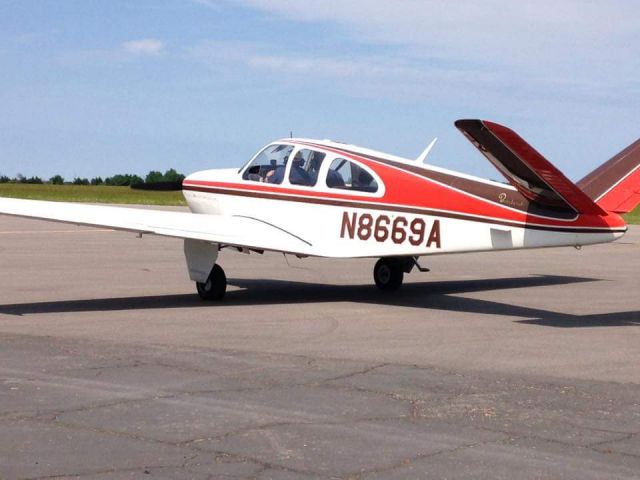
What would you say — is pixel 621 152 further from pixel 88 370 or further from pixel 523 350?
pixel 88 370

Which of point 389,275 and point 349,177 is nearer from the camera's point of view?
point 349,177

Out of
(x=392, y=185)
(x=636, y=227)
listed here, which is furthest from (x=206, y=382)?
(x=636, y=227)

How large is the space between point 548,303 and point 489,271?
5563mm

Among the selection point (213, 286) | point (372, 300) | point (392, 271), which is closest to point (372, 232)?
point (372, 300)

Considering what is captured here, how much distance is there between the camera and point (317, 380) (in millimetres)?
9352

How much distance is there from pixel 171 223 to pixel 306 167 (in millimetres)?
2287

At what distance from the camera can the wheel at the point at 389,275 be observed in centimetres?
1725

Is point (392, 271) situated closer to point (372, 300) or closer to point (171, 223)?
point (372, 300)

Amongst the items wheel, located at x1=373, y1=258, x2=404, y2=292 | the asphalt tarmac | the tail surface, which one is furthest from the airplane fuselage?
wheel, located at x1=373, y1=258, x2=404, y2=292

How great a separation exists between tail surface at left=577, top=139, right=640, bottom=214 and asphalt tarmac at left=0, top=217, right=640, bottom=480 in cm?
149

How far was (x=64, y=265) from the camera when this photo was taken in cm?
2116

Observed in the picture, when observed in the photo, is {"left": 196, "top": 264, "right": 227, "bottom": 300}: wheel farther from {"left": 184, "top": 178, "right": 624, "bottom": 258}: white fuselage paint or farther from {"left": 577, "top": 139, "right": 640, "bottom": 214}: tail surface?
{"left": 577, "top": 139, "right": 640, "bottom": 214}: tail surface

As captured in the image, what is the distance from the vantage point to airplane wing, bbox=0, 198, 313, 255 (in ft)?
46.6

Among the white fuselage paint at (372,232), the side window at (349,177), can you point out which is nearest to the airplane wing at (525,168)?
the white fuselage paint at (372,232)
